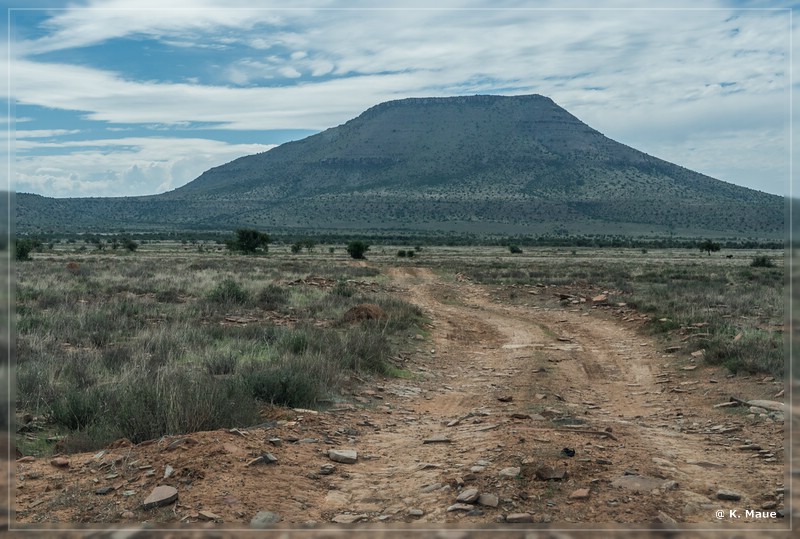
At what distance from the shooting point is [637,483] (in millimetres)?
5414

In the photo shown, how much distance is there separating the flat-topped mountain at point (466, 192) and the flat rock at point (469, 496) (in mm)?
124058

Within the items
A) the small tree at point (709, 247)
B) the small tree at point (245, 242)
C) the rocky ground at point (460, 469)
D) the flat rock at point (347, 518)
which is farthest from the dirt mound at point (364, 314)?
the small tree at point (709, 247)

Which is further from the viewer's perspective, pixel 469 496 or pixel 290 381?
pixel 290 381

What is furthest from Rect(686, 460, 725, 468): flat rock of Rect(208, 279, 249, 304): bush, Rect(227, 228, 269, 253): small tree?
Rect(227, 228, 269, 253): small tree

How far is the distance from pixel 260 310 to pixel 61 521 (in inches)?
594

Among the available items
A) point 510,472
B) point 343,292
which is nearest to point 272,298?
point 343,292

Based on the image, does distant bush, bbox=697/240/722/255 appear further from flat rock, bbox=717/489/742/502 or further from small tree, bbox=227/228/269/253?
flat rock, bbox=717/489/742/502

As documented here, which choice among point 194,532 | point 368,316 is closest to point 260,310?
point 368,316

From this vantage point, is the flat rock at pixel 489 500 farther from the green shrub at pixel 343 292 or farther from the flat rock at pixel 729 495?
the green shrub at pixel 343 292

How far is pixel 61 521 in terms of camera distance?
4898mm

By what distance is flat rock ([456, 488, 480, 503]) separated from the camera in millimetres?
5148

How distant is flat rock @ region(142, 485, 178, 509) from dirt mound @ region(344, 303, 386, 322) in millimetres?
11871

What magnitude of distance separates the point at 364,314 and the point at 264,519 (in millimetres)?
12659

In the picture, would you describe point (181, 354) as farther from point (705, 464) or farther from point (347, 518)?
point (705, 464)
